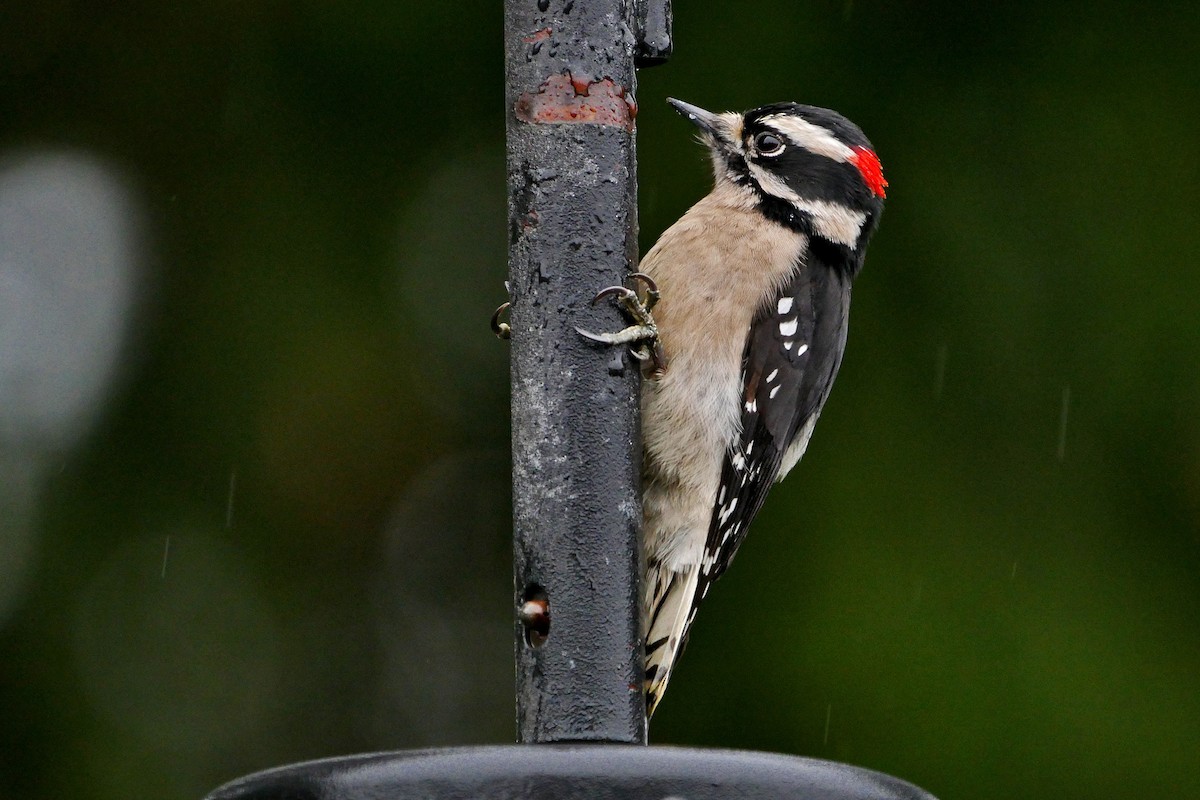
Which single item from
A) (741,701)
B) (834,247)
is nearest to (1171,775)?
(741,701)

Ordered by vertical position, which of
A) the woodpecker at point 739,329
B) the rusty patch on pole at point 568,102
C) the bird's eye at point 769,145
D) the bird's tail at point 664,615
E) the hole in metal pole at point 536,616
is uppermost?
Answer: the rusty patch on pole at point 568,102

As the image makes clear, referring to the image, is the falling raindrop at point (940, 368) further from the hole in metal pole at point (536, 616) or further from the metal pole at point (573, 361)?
the hole in metal pole at point (536, 616)

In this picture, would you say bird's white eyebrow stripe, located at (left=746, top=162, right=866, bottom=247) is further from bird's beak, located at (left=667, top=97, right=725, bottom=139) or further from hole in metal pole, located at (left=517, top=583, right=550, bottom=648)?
hole in metal pole, located at (left=517, top=583, right=550, bottom=648)

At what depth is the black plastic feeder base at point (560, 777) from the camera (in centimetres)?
220

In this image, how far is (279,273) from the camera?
6.16m

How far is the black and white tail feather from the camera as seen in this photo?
444 cm

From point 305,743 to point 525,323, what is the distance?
151 inches

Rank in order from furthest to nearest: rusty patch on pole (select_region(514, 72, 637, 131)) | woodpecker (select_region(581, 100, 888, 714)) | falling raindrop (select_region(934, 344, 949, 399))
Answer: falling raindrop (select_region(934, 344, 949, 399)) → woodpecker (select_region(581, 100, 888, 714)) → rusty patch on pole (select_region(514, 72, 637, 131))

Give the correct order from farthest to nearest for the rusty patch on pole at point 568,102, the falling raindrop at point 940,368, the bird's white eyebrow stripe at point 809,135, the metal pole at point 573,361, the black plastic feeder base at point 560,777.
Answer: the falling raindrop at point 940,368
the bird's white eyebrow stripe at point 809,135
the rusty patch on pole at point 568,102
the metal pole at point 573,361
the black plastic feeder base at point 560,777

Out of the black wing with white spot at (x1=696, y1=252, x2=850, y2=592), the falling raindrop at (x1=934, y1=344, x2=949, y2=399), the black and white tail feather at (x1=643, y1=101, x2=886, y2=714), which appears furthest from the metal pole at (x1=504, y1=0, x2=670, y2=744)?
the falling raindrop at (x1=934, y1=344, x2=949, y2=399)

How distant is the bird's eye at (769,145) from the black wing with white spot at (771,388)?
33 centimetres

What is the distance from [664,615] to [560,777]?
2.22m

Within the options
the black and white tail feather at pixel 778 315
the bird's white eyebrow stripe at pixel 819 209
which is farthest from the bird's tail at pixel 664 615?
the bird's white eyebrow stripe at pixel 819 209

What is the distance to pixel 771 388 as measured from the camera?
4.57 meters
